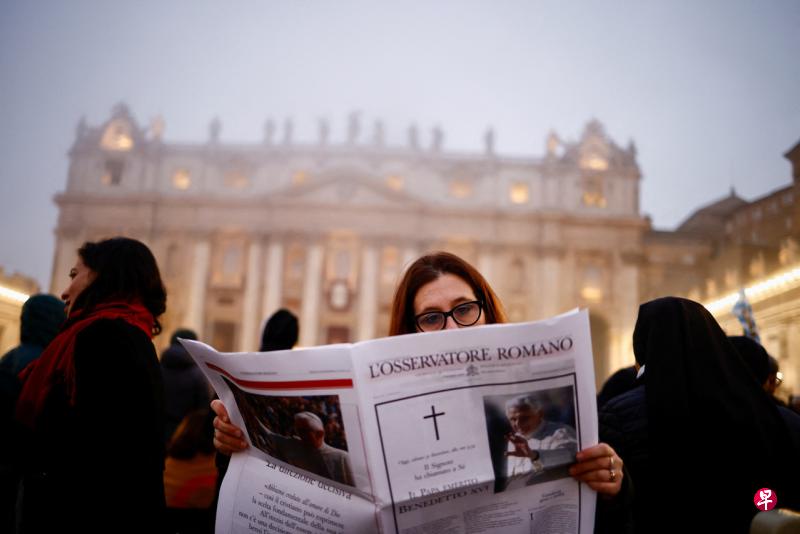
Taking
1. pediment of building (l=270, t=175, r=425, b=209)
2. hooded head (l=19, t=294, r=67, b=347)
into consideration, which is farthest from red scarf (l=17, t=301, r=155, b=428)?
pediment of building (l=270, t=175, r=425, b=209)

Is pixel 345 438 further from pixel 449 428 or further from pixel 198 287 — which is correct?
pixel 198 287

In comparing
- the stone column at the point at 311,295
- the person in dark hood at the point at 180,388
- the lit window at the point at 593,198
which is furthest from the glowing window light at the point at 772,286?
the stone column at the point at 311,295

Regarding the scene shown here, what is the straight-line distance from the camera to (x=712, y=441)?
2260 mm

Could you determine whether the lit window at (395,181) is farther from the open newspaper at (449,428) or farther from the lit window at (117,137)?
the open newspaper at (449,428)

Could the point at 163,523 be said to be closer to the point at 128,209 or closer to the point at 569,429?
the point at 569,429

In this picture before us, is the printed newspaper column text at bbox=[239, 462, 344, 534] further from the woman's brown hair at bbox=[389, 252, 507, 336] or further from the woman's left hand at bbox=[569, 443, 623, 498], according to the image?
the woman's brown hair at bbox=[389, 252, 507, 336]

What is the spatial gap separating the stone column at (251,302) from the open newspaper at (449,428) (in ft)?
115

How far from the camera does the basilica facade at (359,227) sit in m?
37.3

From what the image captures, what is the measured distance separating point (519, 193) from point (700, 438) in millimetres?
38778

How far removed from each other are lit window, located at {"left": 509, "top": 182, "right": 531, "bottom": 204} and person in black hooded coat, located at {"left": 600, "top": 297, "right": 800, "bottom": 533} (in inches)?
1507

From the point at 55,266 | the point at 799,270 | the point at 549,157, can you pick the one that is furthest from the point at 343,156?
the point at 799,270

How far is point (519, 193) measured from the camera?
131 feet

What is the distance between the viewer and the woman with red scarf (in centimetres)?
248

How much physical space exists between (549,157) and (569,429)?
134 ft
